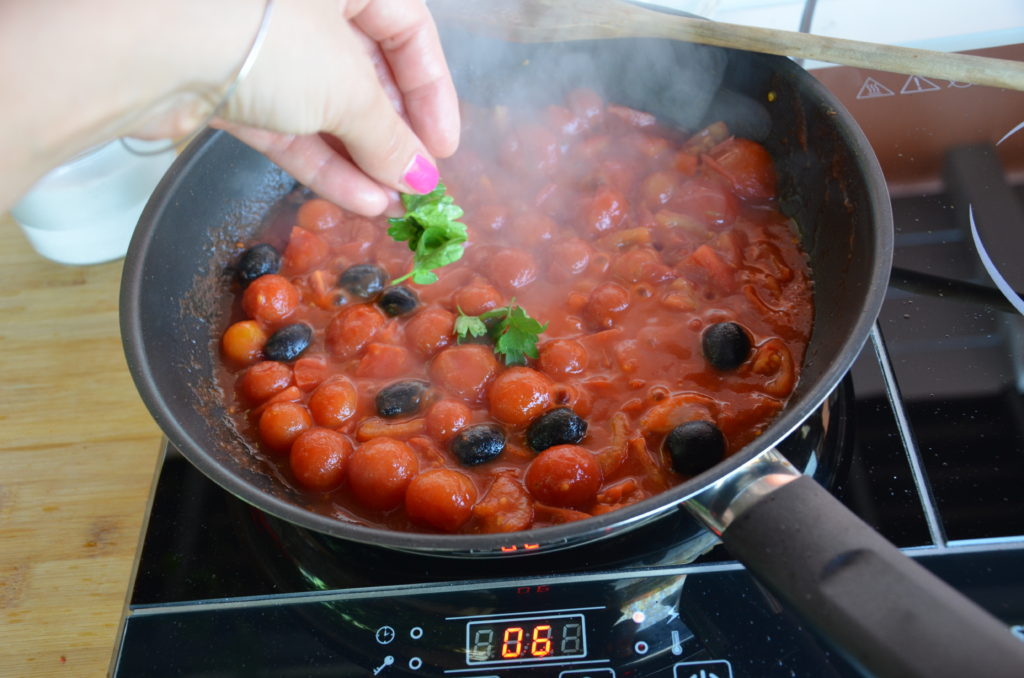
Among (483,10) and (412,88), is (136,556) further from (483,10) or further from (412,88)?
(483,10)

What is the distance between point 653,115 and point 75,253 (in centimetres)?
148

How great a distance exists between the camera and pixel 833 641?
0.85m

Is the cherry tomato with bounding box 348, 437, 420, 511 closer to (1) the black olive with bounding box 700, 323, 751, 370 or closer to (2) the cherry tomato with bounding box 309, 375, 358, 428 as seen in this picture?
(2) the cherry tomato with bounding box 309, 375, 358, 428

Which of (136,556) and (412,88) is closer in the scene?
(136,556)

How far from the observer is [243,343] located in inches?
66.1

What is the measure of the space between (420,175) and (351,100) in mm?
303

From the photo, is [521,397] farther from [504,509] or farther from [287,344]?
[287,344]

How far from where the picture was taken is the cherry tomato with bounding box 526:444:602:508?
137 centimetres

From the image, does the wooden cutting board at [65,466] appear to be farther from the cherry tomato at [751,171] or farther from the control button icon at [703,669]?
the cherry tomato at [751,171]

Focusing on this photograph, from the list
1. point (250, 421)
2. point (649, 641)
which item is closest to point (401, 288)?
point (250, 421)

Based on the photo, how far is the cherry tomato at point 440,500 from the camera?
1.35 meters

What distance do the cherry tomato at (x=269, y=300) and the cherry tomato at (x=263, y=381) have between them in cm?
14

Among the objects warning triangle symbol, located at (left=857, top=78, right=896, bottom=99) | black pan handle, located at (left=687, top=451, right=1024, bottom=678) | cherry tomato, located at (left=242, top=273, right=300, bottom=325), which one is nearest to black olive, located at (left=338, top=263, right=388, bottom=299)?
cherry tomato, located at (left=242, top=273, right=300, bottom=325)

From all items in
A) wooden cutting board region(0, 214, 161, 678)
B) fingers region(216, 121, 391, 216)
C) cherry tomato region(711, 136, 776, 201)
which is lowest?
wooden cutting board region(0, 214, 161, 678)
